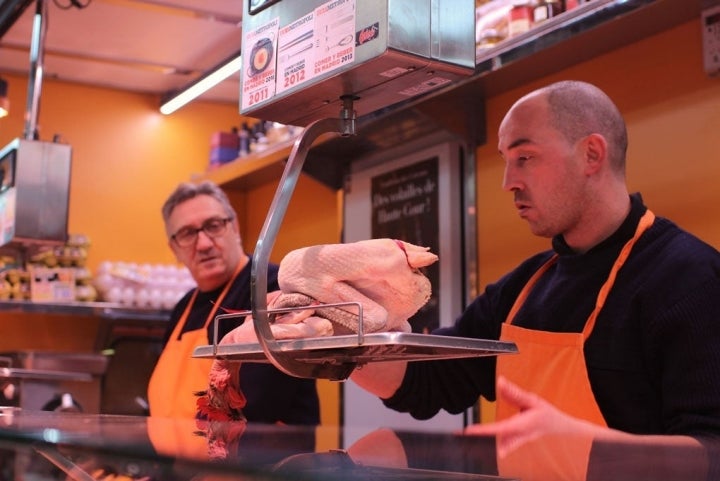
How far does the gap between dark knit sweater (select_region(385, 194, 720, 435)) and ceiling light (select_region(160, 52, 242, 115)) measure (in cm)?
195

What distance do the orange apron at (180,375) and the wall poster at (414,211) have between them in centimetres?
103

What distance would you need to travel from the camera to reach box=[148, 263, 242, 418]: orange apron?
9.32 feet

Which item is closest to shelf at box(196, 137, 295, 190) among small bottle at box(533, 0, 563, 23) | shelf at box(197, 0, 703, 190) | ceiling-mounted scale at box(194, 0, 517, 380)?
shelf at box(197, 0, 703, 190)

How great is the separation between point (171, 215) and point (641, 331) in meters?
1.90

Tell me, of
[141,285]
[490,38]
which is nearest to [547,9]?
[490,38]

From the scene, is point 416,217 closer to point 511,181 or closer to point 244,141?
point 244,141

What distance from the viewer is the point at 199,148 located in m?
6.18

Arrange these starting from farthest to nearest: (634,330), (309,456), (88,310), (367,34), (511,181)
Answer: (88,310) → (511,181) → (634,330) → (367,34) → (309,456)

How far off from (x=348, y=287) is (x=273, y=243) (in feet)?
0.43

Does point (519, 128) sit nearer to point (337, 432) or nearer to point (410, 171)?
point (337, 432)

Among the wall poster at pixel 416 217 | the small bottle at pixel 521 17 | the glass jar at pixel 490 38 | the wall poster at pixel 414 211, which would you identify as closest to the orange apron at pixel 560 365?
the small bottle at pixel 521 17

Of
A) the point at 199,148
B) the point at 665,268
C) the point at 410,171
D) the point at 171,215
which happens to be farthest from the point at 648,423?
the point at 199,148

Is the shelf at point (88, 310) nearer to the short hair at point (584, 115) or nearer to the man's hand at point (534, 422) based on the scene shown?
the short hair at point (584, 115)

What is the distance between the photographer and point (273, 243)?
131 cm
